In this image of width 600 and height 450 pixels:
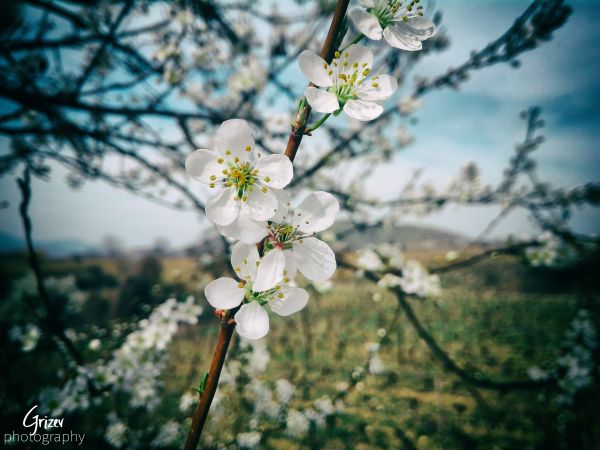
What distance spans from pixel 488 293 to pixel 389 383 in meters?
8.47

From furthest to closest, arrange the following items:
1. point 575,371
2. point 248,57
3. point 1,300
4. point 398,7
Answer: point 1,300, point 575,371, point 248,57, point 398,7

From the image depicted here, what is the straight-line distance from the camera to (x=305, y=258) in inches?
27.6

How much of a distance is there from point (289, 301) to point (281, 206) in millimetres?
243

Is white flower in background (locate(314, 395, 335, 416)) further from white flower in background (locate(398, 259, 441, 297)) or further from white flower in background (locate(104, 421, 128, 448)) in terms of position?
white flower in background (locate(104, 421, 128, 448))

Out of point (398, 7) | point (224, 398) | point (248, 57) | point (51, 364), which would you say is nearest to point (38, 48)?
point (248, 57)

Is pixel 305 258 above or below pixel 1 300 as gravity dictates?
below

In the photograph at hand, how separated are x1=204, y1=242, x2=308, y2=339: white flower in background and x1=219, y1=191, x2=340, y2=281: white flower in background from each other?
31mm

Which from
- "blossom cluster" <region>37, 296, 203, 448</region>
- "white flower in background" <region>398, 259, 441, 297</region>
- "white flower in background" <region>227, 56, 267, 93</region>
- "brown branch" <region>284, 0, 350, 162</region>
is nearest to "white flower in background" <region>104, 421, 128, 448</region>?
"blossom cluster" <region>37, 296, 203, 448</region>

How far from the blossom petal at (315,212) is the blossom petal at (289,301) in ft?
0.52

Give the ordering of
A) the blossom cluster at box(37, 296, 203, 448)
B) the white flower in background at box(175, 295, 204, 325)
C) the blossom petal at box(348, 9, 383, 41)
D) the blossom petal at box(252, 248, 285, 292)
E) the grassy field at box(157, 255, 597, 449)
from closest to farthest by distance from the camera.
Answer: the blossom petal at box(252, 248, 285, 292) < the blossom petal at box(348, 9, 383, 41) < the blossom cluster at box(37, 296, 203, 448) < the white flower in background at box(175, 295, 204, 325) < the grassy field at box(157, 255, 597, 449)

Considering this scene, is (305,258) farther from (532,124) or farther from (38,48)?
(38,48)

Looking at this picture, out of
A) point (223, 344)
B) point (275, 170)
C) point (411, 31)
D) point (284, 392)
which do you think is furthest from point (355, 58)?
point (284, 392)

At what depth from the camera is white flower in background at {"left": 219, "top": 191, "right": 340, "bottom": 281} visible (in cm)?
67

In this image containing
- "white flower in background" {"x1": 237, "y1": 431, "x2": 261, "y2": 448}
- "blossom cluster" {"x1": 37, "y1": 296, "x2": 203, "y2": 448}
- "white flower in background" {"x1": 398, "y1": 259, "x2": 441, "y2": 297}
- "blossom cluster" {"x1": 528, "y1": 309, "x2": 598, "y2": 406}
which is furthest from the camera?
"blossom cluster" {"x1": 528, "y1": 309, "x2": 598, "y2": 406}
